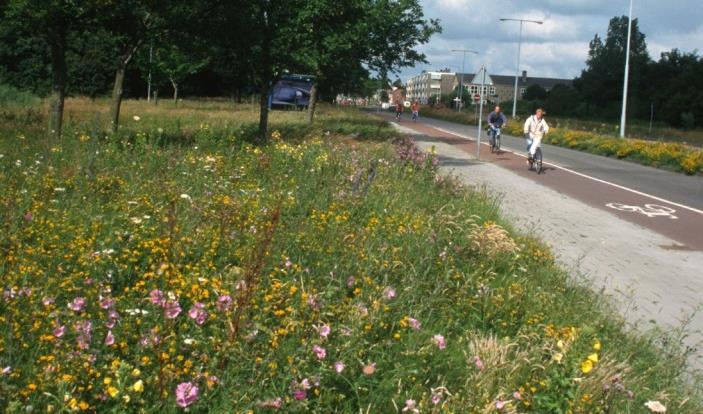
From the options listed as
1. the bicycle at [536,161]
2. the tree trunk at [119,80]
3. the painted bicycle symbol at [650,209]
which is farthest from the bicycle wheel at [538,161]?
the tree trunk at [119,80]

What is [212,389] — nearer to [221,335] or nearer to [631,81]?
[221,335]

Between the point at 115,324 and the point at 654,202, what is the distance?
15171 mm

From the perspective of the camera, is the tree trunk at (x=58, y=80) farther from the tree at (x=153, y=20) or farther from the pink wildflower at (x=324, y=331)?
the pink wildflower at (x=324, y=331)

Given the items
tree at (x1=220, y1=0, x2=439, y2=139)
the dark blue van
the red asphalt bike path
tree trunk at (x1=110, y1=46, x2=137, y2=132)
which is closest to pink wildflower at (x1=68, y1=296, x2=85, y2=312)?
the red asphalt bike path

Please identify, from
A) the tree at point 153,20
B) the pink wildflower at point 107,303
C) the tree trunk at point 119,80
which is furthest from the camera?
the tree trunk at point 119,80

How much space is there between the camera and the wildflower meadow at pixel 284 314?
3.45 m

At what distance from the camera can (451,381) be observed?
414 centimetres

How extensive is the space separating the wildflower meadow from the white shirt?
14.2 meters

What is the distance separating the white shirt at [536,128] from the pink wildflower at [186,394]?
19361mm

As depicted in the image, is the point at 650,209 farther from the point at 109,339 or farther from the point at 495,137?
the point at 109,339

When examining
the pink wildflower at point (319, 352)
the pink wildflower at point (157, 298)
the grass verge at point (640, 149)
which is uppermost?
the grass verge at point (640, 149)

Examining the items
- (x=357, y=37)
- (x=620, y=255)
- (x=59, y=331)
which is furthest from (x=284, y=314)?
(x=357, y=37)

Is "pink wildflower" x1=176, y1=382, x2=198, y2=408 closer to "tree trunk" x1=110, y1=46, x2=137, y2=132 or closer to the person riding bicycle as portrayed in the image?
"tree trunk" x1=110, y1=46, x2=137, y2=132

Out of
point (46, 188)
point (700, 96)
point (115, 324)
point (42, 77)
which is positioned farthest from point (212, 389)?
point (700, 96)
